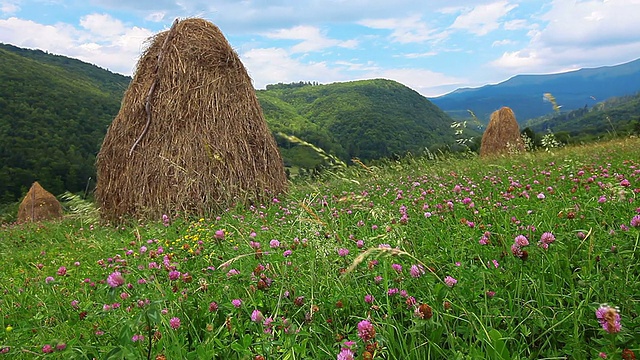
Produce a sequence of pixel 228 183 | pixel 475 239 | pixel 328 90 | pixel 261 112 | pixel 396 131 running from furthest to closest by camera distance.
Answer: pixel 328 90 → pixel 396 131 → pixel 261 112 → pixel 228 183 → pixel 475 239

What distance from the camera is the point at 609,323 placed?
1179 mm

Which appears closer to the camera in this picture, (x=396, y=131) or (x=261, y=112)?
(x=261, y=112)

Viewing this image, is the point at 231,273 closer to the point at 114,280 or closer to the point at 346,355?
the point at 114,280

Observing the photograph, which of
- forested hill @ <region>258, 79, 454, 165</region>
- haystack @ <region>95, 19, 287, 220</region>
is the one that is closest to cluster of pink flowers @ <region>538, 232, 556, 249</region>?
haystack @ <region>95, 19, 287, 220</region>

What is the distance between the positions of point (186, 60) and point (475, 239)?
6.74 metres

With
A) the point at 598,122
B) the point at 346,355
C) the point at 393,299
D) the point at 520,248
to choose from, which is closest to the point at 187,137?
the point at 393,299

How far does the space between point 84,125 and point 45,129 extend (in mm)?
5628

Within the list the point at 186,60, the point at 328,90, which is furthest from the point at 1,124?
the point at 328,90

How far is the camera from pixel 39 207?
56.2 feet

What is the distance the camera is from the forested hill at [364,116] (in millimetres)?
80812

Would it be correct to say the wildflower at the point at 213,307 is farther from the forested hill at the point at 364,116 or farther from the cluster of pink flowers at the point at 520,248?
the forested hill at the point at 364,116

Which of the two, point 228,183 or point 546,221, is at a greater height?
point 546,221

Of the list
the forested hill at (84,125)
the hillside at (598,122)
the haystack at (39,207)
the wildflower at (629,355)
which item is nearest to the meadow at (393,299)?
the wildflower at (629,355)

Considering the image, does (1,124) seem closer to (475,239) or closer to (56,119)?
(56,119)
